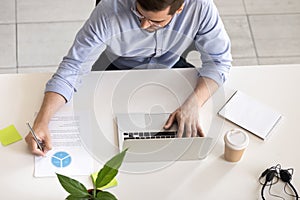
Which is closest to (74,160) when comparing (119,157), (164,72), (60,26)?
(119,157)

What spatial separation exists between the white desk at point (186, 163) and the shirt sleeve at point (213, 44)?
0.04 metres

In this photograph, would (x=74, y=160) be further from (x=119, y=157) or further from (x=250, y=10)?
(x=250, y=10)

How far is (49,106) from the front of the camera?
1.58 metres

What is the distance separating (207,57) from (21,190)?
70 centimetres

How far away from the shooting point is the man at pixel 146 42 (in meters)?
1.56

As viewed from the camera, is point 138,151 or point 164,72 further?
point 164,72

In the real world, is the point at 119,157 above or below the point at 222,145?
above

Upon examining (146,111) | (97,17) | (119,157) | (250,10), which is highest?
(97,17)

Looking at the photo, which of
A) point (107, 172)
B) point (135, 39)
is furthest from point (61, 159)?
point (135, 39)

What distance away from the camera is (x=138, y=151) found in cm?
152

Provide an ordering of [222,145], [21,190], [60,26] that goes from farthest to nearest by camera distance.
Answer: [60,26] < [222,145] < [21,190]

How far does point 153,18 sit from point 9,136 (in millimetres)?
518

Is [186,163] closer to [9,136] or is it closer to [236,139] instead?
[236,139]

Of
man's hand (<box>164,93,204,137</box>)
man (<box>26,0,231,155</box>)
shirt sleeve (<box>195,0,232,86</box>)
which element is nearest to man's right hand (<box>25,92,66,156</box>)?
man (<box>26,0,231,155</box>)
